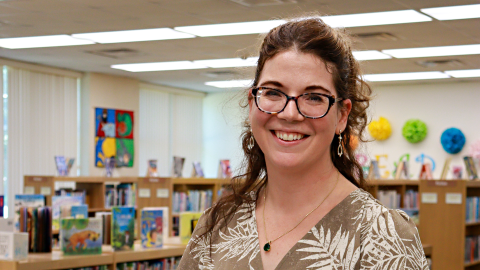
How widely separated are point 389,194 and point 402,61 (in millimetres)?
2071

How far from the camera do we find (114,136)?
10.9m

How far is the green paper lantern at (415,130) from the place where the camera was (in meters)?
11.2

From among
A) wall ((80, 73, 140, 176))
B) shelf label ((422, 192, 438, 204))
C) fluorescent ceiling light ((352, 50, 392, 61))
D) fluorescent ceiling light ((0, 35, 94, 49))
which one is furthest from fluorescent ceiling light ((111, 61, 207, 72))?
shelf label ((422, 192, 438, 204))

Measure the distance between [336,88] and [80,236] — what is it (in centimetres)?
313

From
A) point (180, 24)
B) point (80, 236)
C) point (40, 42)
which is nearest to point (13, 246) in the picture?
point (80, 236)

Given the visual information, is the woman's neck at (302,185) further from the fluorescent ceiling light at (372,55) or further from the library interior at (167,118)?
the fluorescent ceiling light at (372,55)

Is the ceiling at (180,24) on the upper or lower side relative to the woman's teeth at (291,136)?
upper

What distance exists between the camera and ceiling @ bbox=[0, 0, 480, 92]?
5.80m

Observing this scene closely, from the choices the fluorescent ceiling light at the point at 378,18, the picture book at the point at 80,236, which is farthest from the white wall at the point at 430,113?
the picture book at the point at 80,236

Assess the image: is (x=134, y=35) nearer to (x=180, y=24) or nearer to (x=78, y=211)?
(x=180, y=24)

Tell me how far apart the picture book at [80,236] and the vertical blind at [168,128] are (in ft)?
25.1

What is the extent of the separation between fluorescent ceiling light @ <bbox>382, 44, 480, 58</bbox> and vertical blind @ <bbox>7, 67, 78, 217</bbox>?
531 cm

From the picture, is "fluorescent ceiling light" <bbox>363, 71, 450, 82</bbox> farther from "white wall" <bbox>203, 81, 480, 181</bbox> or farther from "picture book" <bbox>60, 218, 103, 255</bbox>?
"picture book" <bbox>60, 218, 103, 255</bbox>

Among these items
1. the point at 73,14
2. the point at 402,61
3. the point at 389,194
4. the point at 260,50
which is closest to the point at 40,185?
the point at 73,14
